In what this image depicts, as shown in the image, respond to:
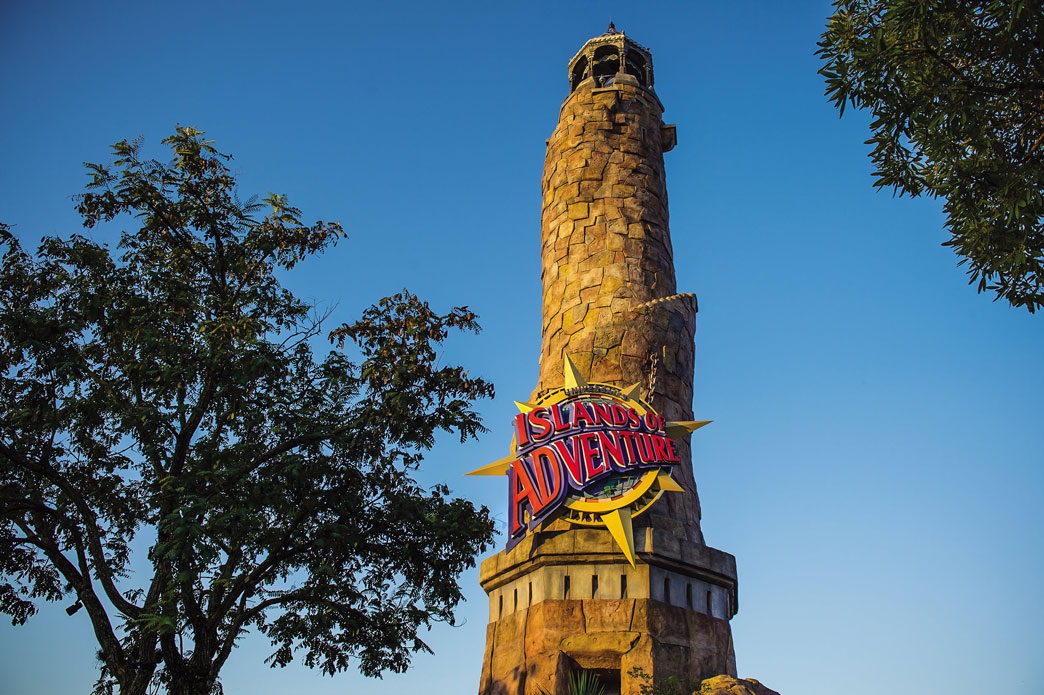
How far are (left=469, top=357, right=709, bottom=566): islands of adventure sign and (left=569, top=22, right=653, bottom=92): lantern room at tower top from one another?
10.0m

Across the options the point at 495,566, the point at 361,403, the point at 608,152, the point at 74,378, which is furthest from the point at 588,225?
the point at 74,378

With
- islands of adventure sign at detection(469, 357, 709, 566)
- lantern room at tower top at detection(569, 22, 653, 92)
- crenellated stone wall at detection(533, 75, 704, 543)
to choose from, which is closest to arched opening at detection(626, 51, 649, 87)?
lantern room at tower top at detection(569, 22, 653, 92)

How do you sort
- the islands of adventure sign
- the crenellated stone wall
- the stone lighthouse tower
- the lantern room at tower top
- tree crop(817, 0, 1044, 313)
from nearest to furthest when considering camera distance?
tree crop(817, 0, 1044, 313) < the stone lighthouse tower < the islands of adventure sign < the crenellated stone wall < the lantern room at tower top

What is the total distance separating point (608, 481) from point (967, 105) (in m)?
8.18

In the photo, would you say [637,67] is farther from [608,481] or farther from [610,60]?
[608,481]

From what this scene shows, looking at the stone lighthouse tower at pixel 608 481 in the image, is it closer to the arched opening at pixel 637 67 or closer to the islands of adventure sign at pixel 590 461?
the islands of adventure sign at pixel 590 461

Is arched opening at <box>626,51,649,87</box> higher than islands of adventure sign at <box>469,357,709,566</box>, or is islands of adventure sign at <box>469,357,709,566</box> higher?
arched opening at <box>626,51,649,87</box>

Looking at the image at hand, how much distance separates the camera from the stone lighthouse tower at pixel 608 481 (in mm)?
14539

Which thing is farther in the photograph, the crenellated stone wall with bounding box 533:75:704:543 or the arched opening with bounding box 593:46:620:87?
the arched opening with bounding box 593:46:620:87

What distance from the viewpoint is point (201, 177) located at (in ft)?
58.5

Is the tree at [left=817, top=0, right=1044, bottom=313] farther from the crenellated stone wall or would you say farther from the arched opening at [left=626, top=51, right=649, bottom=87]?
the arched opening at [left=626, top=51, right=649, bottom=87]

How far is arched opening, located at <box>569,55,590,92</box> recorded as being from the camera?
75.2 ft

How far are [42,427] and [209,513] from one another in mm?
3403

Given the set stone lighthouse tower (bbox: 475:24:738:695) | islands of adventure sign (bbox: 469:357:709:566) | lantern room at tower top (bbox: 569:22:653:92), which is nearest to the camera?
stone lighthouse tower (bbox: 475:24:738:695)
